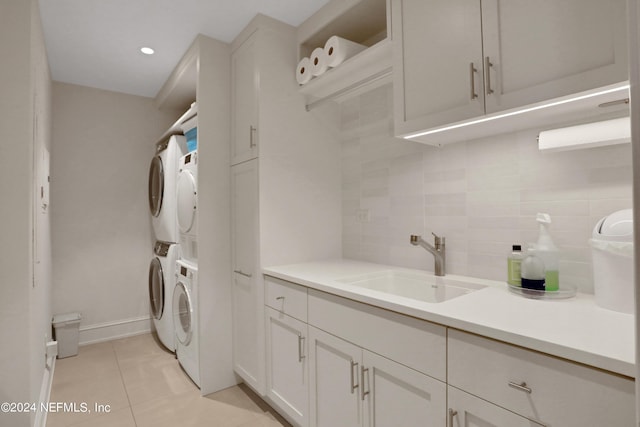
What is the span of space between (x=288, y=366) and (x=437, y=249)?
1028 millimetres

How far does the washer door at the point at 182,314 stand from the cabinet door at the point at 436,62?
76.9 inches

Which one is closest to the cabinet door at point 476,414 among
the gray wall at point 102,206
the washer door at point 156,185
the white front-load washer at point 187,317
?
the white front-load washer at point 187,317

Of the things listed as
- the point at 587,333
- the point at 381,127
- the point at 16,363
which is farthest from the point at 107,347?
the point at 587,333

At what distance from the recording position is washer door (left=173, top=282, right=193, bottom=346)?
2453 millimetres

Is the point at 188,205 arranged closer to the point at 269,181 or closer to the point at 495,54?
the point at 269,181

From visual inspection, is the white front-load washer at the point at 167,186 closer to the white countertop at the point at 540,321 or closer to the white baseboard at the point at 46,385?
the white baseboard at the point at 46,385

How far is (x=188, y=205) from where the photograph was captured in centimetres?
247

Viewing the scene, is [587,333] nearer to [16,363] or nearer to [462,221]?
[462,221]

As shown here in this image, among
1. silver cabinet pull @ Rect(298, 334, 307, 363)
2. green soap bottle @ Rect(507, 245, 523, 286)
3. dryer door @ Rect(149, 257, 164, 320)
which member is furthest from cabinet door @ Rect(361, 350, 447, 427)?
dryer door @ Rect(149, 257, 164, 320)

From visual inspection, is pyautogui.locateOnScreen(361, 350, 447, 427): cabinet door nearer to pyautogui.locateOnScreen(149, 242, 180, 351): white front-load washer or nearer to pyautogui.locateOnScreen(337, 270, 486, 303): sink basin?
pyautogui.locateOnScreen(337, 270, 486, 303): sink basin

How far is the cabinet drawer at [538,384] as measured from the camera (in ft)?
2.46

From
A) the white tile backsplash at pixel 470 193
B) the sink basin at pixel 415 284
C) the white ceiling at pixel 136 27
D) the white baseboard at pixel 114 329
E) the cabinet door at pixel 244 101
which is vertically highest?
the white ceiling at pixel 136 27

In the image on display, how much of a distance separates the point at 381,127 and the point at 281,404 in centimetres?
175

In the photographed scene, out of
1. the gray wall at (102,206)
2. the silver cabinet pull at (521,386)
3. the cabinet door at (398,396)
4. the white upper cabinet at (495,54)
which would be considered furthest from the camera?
the gray wall at (102,206)
